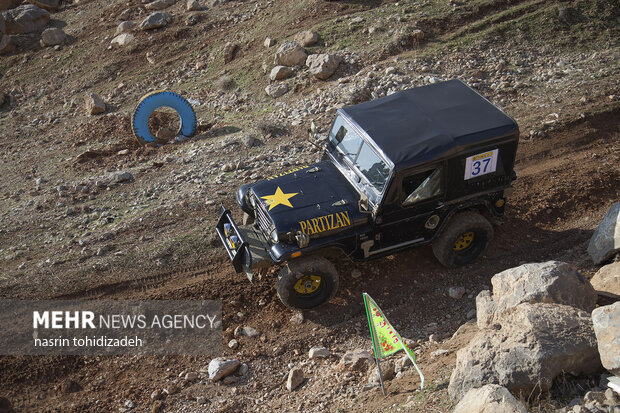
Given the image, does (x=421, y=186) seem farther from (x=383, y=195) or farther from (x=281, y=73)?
(x=281, y=73)

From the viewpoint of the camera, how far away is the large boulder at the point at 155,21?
15602 millimetres

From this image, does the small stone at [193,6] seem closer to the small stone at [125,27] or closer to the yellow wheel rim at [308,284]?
the small stone at [125,27]

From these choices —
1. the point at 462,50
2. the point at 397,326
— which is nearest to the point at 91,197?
the point at 397,326

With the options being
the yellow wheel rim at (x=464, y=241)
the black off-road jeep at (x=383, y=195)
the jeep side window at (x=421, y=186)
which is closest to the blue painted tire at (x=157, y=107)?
the black off-road jeep at (x=383, y=195)

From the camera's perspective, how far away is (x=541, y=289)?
589 centimetres

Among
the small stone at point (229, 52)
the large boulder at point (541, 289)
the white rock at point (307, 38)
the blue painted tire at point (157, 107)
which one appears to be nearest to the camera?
the large boulder at point (541, 289)

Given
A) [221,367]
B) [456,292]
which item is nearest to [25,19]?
[221,367]

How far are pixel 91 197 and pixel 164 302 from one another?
331 centimetres

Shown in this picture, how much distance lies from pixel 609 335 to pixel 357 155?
3.67 m

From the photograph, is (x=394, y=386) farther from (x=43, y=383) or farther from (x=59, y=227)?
(x=59, y=227)

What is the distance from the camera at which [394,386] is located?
5.99 m

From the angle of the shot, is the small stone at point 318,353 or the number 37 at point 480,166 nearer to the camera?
the small stone at point 318,353

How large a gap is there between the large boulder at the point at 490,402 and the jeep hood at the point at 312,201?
270cm

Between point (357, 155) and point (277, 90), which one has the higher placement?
point (277, 90)
